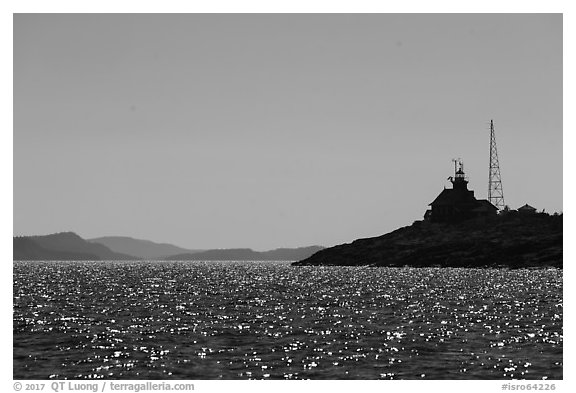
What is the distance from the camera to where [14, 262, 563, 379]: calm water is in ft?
166

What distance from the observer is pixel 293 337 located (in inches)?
2559

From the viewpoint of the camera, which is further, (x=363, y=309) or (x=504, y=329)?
(x=363, y=309)

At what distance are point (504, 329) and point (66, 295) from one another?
6858 centimetres

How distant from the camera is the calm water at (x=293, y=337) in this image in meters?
50.7

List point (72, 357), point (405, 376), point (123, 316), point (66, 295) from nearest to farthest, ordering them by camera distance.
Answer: point (405, 376)
point (72, 357)
point (123, 316)
point (66, 295)

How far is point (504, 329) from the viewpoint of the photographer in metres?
69.7

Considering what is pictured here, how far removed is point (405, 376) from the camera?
48.3 m
